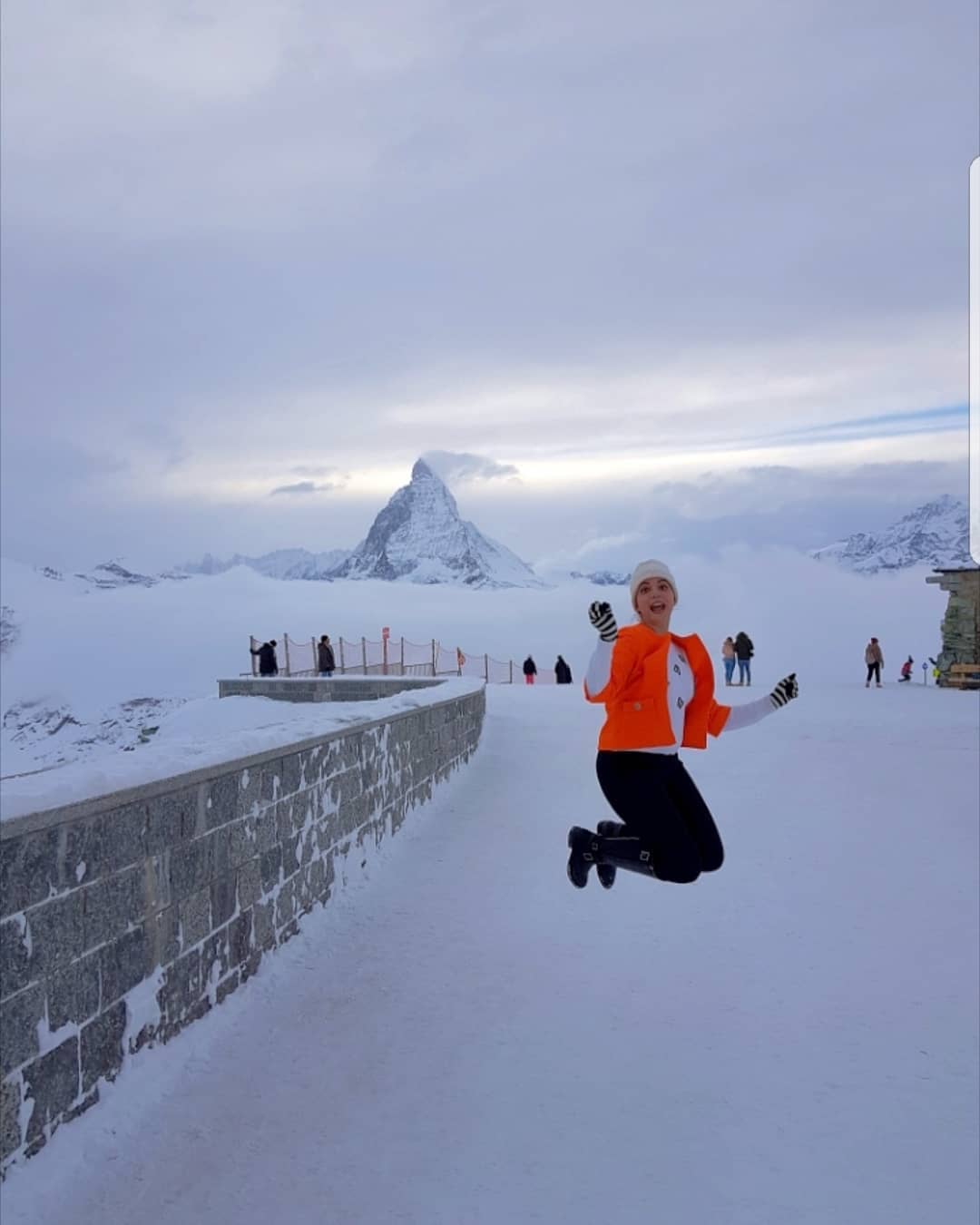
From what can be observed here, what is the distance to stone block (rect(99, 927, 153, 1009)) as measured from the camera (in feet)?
17.7

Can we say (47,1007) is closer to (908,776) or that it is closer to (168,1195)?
(168,1195)

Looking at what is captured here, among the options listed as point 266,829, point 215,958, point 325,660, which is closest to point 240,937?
point 215,958

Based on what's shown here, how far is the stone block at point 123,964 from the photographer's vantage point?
5398 millimetres

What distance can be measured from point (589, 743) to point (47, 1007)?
48.4ft

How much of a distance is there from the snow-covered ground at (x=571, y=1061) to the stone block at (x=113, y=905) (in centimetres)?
71

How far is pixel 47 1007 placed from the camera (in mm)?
4895

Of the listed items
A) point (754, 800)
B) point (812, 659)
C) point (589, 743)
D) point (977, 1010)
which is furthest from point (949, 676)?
point (812, 659)

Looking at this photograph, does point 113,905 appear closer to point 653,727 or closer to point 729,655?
point 653,727

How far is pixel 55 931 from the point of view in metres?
4.94

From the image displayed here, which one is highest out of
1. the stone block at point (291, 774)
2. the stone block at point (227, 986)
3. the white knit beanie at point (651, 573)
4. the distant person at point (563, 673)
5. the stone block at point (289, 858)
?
the white knit beanie at point (651, 573)

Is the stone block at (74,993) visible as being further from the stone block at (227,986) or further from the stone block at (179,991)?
the stone block at (227,986)

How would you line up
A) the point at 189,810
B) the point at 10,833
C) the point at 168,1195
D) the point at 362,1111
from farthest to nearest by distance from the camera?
the point at 189,810 → the point at 362,1111 → the point at 168,1195 → the point at 10,833

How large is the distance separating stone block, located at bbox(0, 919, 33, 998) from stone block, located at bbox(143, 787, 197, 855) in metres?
1.12

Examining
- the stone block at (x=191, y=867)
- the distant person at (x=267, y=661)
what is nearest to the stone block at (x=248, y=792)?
the stone block at (x=191, y=867)
